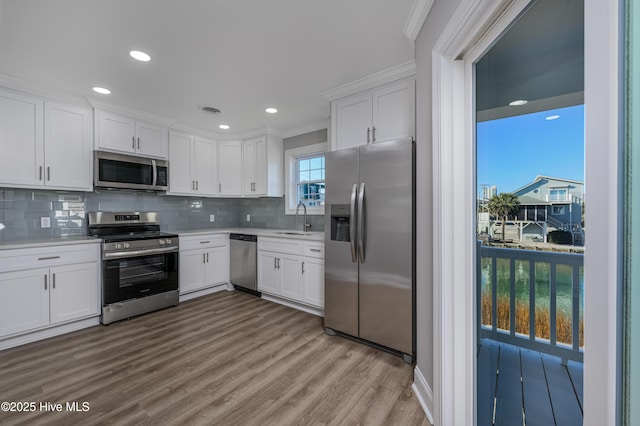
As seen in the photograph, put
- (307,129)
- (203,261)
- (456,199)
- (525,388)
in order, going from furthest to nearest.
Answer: (307,129) → (203,261) → (456,199) → (525,388)

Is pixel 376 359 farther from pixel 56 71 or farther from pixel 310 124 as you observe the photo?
pixel 56 71

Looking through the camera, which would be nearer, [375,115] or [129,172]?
[375,115]

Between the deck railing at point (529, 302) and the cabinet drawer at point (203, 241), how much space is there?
136 inches

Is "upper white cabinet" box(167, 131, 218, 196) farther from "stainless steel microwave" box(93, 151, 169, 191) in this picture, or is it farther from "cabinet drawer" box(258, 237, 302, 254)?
"cabinet drawer" box(258, 237, 302, 254)

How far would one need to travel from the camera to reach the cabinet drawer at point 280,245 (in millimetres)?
3225

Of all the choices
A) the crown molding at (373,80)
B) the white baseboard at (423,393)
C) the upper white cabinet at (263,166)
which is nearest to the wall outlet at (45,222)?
the upper white cabinet at (263,166)

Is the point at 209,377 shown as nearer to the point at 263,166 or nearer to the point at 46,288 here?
the point at 46,288

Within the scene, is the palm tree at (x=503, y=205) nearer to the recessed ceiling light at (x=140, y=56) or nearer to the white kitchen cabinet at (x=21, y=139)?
the recessed ceiling light at (x=140, y=56)

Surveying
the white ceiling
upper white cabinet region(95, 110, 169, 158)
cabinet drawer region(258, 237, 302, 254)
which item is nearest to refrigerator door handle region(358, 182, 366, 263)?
cabinet drawer region(258, 237, 302, 254)

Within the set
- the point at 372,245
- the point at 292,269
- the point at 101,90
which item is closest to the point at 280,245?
the point at 292,269

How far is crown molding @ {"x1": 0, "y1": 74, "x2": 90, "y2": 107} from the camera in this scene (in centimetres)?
249

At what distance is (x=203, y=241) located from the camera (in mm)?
3809

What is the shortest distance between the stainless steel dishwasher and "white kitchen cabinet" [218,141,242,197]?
813mm

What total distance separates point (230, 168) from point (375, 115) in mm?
2738
